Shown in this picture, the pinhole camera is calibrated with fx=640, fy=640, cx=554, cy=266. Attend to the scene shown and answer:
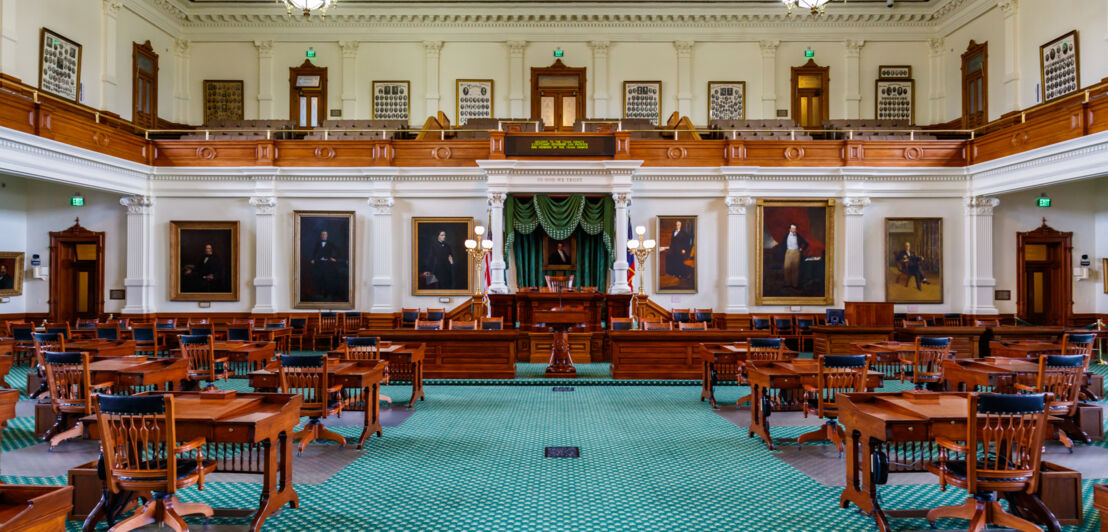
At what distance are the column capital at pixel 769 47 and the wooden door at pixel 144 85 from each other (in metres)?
18.6

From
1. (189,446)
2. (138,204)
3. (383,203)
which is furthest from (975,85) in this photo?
(138,204)

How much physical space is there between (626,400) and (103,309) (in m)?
14.7

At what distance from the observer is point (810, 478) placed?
579 cm

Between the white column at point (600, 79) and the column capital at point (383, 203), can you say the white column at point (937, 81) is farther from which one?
the column capital at point (383, 203)

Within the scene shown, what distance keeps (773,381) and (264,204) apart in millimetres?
13838

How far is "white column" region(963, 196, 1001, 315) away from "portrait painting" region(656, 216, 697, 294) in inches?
271

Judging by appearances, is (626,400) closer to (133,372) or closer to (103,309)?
(133,372)

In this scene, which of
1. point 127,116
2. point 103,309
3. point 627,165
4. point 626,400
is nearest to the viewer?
point 626,400

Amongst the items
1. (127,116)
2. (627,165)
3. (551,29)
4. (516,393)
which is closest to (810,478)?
(516,393)

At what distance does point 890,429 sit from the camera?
13.8ft

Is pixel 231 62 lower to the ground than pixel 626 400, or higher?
higher

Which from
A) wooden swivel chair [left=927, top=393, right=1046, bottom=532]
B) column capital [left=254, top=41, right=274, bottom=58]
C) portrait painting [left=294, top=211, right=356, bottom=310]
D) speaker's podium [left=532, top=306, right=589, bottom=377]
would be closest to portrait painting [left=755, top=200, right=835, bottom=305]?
speaker's podium [left=532, top=306, right=589, bottom=377]

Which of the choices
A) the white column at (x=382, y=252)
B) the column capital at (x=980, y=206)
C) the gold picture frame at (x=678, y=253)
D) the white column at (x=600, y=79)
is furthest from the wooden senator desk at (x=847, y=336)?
the white column at (x=600, y=79)

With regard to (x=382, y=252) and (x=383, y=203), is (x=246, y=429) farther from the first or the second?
(x=383, y=203)
